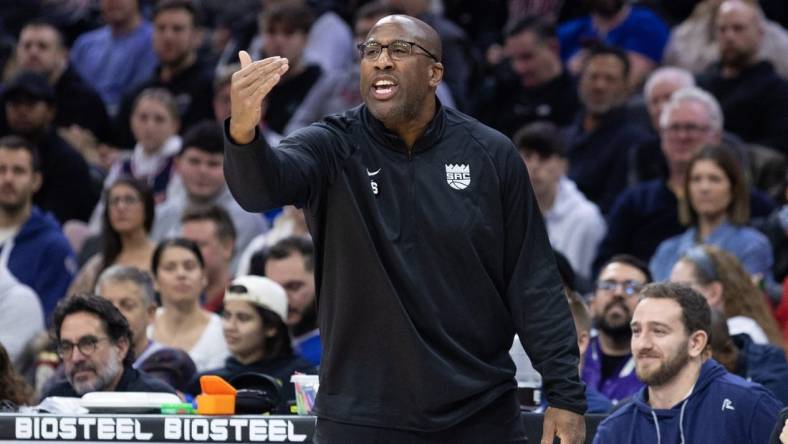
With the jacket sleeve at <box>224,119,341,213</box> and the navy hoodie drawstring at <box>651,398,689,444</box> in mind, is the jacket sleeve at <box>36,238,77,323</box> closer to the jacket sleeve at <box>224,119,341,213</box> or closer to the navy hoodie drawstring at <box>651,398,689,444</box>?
the navy hoodie drawstring at <box>651,398,689,444</box>

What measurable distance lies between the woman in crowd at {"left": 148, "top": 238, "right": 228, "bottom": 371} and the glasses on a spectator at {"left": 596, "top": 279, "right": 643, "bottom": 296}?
6.71ft

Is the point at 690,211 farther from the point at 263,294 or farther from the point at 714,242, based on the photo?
the point at 263,294

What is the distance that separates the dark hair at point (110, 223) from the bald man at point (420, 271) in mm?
5296

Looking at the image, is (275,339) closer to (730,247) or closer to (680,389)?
(680,389)

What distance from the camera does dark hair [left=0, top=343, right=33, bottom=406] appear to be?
6.93 metres

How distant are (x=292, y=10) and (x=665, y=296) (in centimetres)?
607

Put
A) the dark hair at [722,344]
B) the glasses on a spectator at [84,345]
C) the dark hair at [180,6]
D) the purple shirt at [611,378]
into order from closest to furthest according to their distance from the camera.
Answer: the dark hair at [722,344], the glasses on a spectator at [84,345], the purple shirt at [611,378], the dark hair at [180,6]

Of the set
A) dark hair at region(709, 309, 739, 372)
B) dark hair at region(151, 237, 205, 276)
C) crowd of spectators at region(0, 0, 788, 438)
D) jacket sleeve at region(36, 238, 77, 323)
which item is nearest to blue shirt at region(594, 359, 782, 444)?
dark hair at region(709, 309, 739, 372)

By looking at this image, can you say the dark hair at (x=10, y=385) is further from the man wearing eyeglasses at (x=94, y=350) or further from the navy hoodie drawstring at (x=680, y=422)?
the navy hoodie drawstring at (x=680, y=422)

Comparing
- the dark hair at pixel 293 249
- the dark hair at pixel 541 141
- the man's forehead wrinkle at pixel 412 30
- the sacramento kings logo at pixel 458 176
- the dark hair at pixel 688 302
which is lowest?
the dark hair at pixel 688 302

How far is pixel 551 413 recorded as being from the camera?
4.51 metres

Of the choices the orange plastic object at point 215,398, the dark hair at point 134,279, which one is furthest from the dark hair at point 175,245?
the orange plastic object at point 215,398

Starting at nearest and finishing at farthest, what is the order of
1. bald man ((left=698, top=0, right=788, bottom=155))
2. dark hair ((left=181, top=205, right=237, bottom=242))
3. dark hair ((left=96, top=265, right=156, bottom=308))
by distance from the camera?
1. dark hair ((left=96, top=265, right=156, bottom=308))
2. dark hair ((left=181, top=205, right=237, bottom=242))
3. bald man ((left=698, top=0, right=788, bottom=155))

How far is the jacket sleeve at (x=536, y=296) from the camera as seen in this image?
4461 mm
